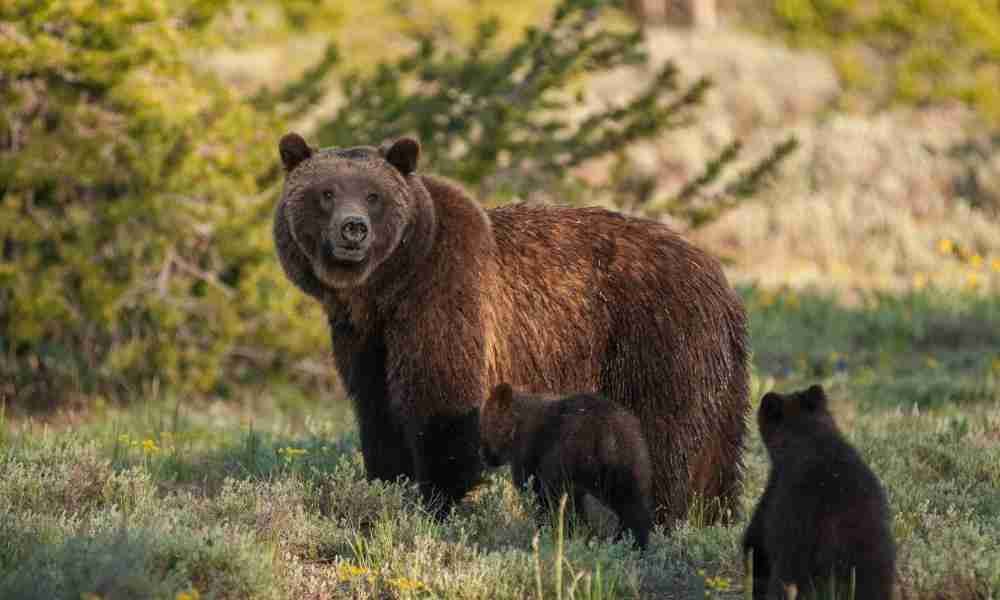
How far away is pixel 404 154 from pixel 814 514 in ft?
9.22

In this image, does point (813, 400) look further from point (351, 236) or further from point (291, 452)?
point (291, 452)

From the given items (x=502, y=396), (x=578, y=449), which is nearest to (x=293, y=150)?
(x=502, y=396)

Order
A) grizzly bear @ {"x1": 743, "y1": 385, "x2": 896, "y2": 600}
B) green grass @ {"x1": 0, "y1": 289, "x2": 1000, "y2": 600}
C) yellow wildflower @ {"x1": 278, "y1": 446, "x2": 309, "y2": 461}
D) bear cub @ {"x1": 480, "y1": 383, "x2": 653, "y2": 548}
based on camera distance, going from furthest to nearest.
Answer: yellow wildflower @ {"x1": 278, "y1": 446, "x2": 309, "y2": 461}, bear cub @ {"x1": 480, "y1": 383, "x2": 653, "y2": 548}, green grass @ {"x1": 0, "y1": 289, "x2": 1000, "y2": 600}, grizzly bear @ {"x1": 743, "y1": 385, "x2": 896, "y2": 600}

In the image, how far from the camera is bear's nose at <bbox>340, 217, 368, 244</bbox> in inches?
247

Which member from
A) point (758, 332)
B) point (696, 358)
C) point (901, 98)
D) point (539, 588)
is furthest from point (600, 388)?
point (901, 98)

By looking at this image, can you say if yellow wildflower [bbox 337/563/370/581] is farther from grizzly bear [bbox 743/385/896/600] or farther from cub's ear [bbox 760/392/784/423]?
cub's ear [bbox 760/392/784/423]

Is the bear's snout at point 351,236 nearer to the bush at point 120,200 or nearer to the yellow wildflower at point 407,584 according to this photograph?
the yellow wildflower at point 407,584

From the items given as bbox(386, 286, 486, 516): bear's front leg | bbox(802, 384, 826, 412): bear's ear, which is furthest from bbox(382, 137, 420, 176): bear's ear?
bbox(802, 384, 826, 412): bear's ear

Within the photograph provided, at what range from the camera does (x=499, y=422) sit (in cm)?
638

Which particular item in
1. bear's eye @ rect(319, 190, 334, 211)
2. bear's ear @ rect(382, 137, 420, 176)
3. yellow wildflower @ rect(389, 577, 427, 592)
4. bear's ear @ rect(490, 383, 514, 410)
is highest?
bear's ear @ rect(382, 137, 420, 176)

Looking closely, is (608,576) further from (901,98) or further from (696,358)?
(901,98)

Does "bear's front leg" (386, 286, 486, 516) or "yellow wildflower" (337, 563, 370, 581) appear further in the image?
"bear's front leg" (386, 286, 486, 516)

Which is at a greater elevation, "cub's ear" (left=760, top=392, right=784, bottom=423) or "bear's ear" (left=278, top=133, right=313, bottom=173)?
"bear's ear" (left=278, top=133, right=313, bottom=173)

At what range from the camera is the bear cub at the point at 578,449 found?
6043 mm
